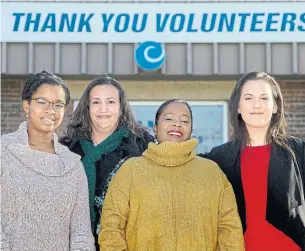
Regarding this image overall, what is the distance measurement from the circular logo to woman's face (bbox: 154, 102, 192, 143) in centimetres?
426

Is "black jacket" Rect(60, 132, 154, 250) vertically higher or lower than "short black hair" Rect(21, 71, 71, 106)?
lower

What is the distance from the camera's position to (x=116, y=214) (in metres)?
3.61

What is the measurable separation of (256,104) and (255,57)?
450 centimetres

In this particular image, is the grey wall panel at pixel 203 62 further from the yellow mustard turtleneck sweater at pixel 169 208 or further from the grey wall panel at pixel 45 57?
the yellow mustard turtleneck sweater at pixel 169 208

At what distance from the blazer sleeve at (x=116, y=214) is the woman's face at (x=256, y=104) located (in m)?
0.87

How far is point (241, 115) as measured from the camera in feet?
13.4

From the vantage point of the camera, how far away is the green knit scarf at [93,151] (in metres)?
4.04

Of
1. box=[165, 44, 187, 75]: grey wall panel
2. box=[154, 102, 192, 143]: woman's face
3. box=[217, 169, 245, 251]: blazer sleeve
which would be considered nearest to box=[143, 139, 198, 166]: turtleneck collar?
box=[154, 102, 192, 143]: woman's face

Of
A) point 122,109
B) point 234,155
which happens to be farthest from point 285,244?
point 122,109

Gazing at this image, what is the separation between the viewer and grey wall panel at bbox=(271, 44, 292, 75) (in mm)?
8328

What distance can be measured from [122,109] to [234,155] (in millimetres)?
887

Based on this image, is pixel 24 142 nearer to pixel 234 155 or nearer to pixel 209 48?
pixel 234 155

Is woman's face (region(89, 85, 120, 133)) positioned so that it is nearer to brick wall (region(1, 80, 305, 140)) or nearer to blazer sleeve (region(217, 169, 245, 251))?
blazer sleeve (region(217, 169, 245, 251))

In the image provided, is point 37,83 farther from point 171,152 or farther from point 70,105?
point 70,105
